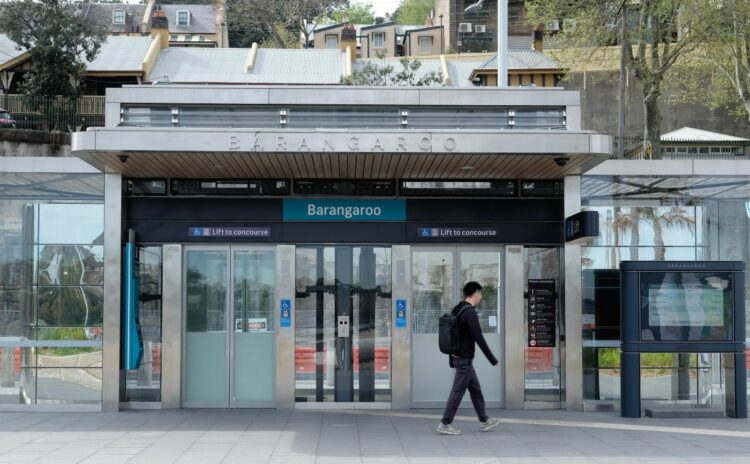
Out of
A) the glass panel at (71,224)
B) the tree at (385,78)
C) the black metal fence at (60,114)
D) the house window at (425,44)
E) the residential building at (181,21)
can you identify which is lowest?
the glass panel at (71,224)

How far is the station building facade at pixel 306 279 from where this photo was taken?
13109 millimetres

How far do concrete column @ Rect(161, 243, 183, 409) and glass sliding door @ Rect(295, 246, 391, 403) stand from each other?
1587 mm

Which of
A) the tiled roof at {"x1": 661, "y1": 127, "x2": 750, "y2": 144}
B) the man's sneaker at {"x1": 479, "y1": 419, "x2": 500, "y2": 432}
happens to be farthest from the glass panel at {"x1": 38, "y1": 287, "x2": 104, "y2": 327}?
the tiled roof at {"x1": 661, "y1": 127, "x2": 750, "y2": 144}

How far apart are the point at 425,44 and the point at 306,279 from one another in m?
64.7

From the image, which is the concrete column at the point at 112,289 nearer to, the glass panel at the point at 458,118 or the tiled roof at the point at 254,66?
the glass panel at the point at 458,118

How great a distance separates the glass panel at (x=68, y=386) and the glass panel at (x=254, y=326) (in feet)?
6.06

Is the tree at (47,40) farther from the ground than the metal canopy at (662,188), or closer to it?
farther from the ground

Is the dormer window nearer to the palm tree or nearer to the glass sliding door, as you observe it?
the glass sliding door

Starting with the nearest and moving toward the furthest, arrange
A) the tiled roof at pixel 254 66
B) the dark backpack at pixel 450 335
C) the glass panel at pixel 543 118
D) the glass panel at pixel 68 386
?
the dark backpack at pixel 450 335, the glass panel at pixel 543 118, the glass panel at pixel 68 386, the tiled roof at pixel 254 66

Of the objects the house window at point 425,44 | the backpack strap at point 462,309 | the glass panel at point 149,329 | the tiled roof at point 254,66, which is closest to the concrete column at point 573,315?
the backpack strap at point 462,309

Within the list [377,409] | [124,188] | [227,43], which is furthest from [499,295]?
[227,43]

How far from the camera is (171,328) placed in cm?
1333

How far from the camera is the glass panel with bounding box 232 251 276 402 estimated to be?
532 inches

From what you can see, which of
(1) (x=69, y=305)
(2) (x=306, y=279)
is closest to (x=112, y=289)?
(1) (x=69, y=305)
